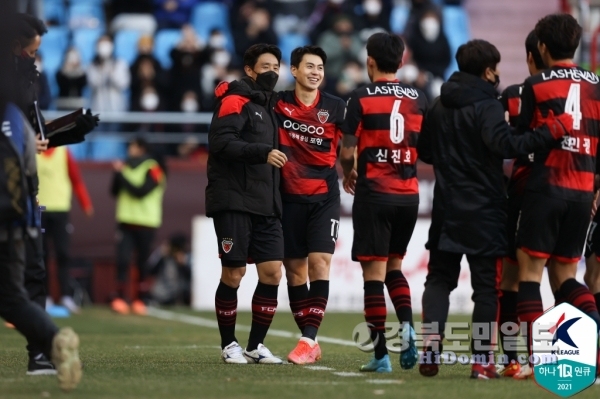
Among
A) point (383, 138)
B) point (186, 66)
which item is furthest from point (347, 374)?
point (186, 66)

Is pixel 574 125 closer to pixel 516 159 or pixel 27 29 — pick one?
pixel 516 159

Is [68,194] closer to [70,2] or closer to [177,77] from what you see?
[177,77]

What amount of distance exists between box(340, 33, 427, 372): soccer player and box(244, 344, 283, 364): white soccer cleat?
85cm

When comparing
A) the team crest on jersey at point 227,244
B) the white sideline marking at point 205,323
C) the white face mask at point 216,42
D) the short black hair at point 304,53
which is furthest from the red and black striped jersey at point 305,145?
the white face mask at point 216,42

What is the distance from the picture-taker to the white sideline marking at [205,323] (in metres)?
11.1

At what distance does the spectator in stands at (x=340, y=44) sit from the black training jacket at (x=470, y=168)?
12415 millimetres

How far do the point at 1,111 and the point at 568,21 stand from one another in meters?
3.41

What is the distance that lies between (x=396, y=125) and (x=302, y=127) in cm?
103

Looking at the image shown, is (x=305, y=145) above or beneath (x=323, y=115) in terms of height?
beneath

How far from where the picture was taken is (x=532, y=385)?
23.2ft

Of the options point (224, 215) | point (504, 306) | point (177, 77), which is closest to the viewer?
point (504, 306)

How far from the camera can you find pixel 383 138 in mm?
8039

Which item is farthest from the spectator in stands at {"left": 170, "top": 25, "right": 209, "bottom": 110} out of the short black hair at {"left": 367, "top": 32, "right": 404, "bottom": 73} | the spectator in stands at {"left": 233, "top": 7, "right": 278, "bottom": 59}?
the short black hair at {"left": 367, "top": 32, "right": 404, "bottom": 73}

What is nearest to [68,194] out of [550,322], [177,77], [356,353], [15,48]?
[177,77]
